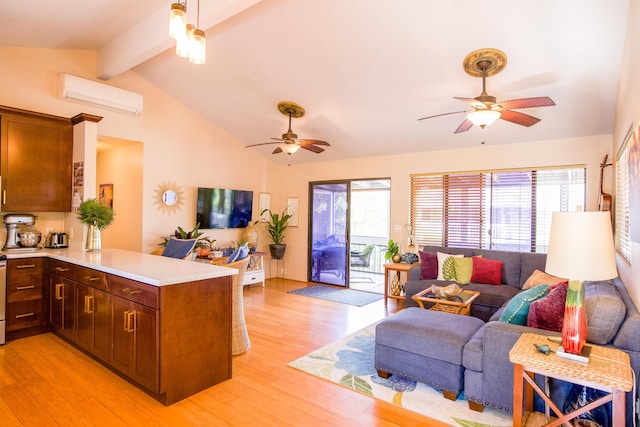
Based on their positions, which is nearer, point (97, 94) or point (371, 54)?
point (371, 54)

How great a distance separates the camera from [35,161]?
4207mm

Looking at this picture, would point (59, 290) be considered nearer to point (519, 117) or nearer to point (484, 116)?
point (484, 116)

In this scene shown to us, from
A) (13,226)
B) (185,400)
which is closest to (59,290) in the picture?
(13,226)

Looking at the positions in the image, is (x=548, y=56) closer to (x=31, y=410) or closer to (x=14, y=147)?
(x=31, y=410)

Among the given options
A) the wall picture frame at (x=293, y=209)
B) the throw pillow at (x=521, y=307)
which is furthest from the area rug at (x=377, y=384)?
the wall picture frame at (x=293, y=209)

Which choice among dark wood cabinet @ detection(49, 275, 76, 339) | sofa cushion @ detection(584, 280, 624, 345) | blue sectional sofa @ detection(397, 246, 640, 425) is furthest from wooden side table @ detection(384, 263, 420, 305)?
dark wood cabinet @ detection(49, 275, 76, 339)

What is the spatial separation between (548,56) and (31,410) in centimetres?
514

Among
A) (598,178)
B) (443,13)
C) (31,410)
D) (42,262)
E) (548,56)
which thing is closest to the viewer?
(31,410)

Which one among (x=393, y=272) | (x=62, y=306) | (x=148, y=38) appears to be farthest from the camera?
(x=393, y=272)

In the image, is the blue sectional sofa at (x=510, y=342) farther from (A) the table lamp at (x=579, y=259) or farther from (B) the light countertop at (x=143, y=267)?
(B) the light countertop at (x=143, y=267)

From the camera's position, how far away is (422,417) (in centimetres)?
245

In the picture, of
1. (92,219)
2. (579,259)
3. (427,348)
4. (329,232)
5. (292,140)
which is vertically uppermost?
(292,140)

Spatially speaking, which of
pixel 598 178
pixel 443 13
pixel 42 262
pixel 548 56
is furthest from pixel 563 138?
pixel 42 262

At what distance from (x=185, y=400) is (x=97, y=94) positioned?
4172mm
